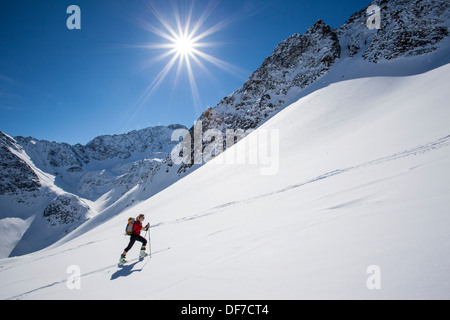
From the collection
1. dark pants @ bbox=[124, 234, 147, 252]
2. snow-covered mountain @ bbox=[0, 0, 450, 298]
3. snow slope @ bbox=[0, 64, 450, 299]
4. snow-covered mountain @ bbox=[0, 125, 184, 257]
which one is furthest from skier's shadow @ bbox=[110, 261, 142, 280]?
snow-covered mountain @ bbox=[0, 125, 184, 257]

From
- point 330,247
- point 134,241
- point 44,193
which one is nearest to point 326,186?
point 330,247

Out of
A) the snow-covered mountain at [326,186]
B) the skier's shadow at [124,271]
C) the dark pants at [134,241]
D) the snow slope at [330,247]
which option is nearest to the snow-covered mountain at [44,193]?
the snow-covered mountain at [326,186]

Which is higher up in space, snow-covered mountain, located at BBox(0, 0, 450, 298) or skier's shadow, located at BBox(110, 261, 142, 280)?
snow-covered mountain, located at BBox(0, 0, 450, 298)

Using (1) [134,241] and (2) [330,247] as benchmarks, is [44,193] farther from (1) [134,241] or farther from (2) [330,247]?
(2) [330,247]

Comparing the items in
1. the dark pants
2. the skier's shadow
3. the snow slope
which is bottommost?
the skier's shadow

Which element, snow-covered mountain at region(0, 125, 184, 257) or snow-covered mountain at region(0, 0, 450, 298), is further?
snow-covered mountain at region(0, 125, 184, 257)

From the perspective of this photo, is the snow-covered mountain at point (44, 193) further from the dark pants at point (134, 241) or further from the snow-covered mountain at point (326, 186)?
the dark pants at point (134, 241)

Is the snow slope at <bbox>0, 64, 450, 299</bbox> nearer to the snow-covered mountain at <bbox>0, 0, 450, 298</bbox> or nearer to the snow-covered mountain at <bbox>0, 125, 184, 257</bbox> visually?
the snow-covered mountain at <bbox>0, 0, 450, 298</bbox>

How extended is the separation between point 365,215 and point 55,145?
243429mm

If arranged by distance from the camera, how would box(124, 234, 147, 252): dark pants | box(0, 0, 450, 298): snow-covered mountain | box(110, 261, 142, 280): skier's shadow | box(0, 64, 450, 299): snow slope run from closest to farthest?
box(0, 64, 450, 299): snow slope
box(0, 0, 450, 298): snow-covered mountain
box(110, 261, 142, 280): skier's shadow
box(124, 234, 147, 252): dark pants

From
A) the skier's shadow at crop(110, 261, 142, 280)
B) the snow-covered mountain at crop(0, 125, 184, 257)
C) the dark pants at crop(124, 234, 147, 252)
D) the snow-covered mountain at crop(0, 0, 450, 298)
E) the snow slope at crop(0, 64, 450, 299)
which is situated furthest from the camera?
the snow-covered mountain at crop(0, 125, 184, 257)

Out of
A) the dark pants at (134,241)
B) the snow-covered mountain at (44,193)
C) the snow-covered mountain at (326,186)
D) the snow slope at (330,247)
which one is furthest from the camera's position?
the snow-covered mountain at (44,193)

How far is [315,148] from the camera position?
13.9 m
